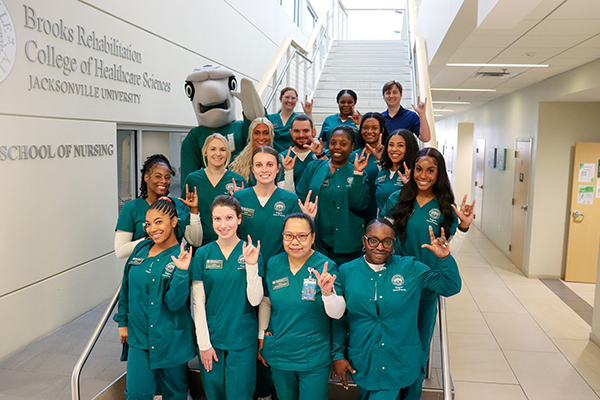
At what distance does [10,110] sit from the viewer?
12.0 ft

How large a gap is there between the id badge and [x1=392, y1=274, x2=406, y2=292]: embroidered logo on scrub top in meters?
0.42

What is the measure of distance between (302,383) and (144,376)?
3.05 ft

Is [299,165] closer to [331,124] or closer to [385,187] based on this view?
[385,187]

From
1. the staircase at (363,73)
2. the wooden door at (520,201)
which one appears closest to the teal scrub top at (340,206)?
the staircase at (363,73)

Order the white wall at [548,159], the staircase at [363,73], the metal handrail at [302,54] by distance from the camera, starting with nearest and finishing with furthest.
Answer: the metal handrail at [302,54] → the staircase at [363,73] → the white wall at [548,159]

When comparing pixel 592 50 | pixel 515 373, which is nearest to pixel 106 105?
pixel 515 373

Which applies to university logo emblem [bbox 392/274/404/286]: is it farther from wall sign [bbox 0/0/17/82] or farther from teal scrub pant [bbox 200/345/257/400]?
wall sign [bbox 0/0/17/82]

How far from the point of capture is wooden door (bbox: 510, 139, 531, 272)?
884 cm

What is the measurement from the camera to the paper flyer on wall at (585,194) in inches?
315

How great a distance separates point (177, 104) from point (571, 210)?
252 inches

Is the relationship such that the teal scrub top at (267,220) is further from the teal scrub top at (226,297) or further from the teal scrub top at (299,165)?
the teal scrub top at (299,165)

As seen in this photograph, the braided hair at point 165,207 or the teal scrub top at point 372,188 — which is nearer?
the braided hair at point 165,207

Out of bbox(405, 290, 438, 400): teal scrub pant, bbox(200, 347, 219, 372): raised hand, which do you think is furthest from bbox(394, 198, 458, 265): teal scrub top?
bbox(200, 347, 219, 372): raised hand

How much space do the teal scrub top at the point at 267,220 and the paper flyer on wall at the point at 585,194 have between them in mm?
6758
